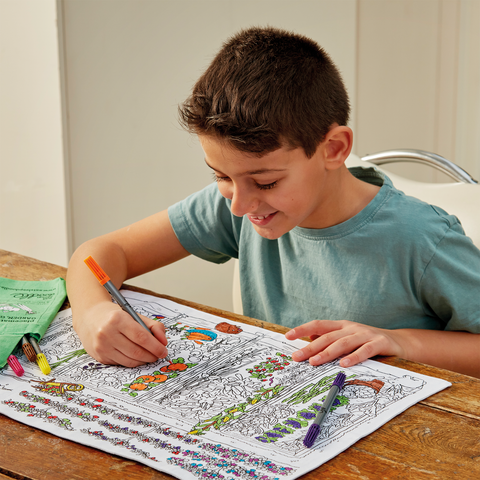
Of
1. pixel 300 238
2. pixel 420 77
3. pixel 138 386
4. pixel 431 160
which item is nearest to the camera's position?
pixel 138 386

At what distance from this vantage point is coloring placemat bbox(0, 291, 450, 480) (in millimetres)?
488

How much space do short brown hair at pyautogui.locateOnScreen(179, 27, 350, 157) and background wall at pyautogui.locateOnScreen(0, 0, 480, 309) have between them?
1.10 meters

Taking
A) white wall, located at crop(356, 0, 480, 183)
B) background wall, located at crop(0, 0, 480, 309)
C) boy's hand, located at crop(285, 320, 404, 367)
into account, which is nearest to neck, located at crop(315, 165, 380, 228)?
boy's hand, located at crop(285, 320, 404, 367)

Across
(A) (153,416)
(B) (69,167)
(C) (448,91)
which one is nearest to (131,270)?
(A) (153,416)

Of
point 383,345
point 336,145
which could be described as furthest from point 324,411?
point 336,145

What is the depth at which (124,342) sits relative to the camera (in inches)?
26.0

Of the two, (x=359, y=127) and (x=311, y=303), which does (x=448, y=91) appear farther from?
(x=311, y=303)

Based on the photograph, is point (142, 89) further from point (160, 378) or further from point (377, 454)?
point (377, 454)

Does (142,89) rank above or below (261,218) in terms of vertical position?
above

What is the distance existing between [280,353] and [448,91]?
6.69ft

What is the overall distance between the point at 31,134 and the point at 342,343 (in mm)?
1452

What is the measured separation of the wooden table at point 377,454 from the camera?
0.46 metres

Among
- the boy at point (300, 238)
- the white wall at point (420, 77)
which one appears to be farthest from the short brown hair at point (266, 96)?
the white wall at point (420, 77)

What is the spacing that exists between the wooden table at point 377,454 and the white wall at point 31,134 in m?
1.37
